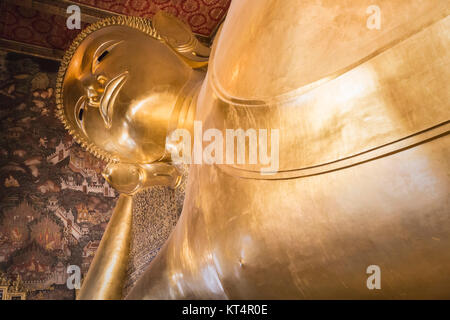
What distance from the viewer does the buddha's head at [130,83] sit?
1.17m

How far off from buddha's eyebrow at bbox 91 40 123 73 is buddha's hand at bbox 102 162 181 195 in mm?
317

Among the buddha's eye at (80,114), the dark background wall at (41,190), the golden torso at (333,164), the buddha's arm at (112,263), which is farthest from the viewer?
the dark background wall at (41,190)

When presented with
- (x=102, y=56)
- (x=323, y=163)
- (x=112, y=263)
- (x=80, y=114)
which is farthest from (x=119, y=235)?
(x=323, y=163)

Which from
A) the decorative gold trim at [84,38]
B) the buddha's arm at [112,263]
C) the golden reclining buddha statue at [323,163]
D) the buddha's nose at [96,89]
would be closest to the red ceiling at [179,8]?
the decorative gold trim at [84,38]

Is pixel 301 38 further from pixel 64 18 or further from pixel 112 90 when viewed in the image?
pixel 64 18

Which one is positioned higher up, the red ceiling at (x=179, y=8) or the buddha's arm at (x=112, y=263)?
the red ceiling at (x=179, y=8)

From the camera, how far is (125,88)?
45.8 inches

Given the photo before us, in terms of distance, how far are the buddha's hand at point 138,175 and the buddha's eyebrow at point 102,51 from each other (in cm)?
32

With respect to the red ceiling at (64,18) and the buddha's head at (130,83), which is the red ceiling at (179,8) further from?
the buddha's head at (130,83)

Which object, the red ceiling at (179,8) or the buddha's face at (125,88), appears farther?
the red ceiling at (179,8)

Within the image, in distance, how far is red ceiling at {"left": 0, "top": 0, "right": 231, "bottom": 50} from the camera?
3.07 m

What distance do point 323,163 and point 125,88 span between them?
807mm

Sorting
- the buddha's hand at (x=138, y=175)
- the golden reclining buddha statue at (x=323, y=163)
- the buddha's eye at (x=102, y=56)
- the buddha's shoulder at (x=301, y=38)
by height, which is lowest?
the golden reclining buddha statue at (x=323, y=163)
